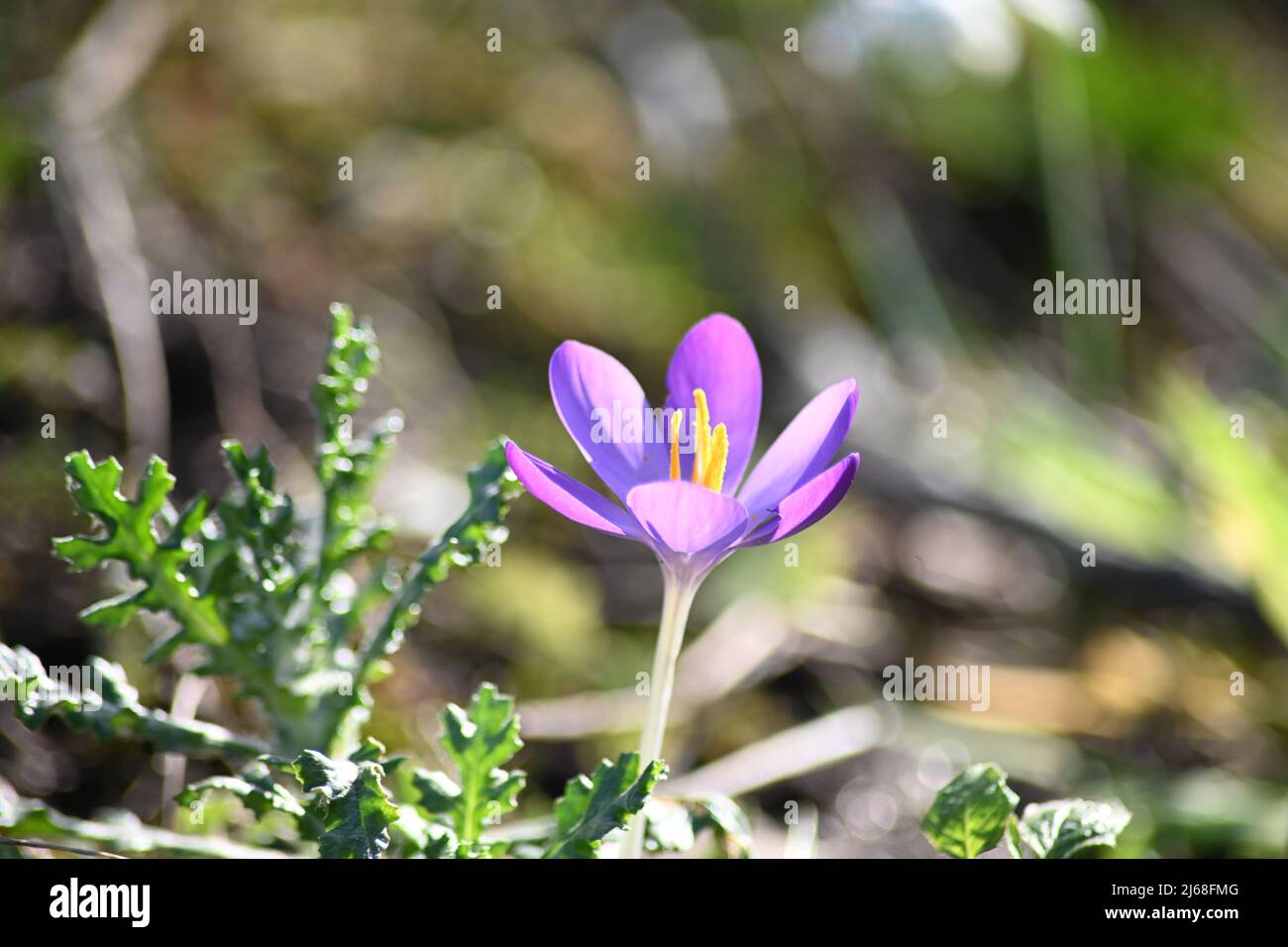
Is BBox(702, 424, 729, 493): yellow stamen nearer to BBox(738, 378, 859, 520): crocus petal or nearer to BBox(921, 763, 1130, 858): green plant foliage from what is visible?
BBox(738, 378, 859, 520): crocus petal

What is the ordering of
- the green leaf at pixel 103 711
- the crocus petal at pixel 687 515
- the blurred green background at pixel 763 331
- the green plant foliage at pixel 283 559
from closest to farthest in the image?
1. the crocus petal at pixel 687 515
2. the green leaf at pixel 103 711
3. the green plant foliage at pixel 283 559
4. the blurred green background at pixel 763 331

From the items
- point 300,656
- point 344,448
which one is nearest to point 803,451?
point 344,448

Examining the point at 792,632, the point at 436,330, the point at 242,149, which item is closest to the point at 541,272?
the point at 436,330

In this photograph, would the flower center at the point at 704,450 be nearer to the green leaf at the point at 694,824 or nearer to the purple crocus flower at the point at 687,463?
the purple crocus flower at the point at 687,463

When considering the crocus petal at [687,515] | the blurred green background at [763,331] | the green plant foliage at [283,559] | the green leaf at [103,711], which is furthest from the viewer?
the blurred green background at [763,331]

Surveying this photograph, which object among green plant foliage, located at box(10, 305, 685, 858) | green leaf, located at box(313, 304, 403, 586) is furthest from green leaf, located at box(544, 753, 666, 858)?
green leaf, located at box(313, 304, 403, 586)

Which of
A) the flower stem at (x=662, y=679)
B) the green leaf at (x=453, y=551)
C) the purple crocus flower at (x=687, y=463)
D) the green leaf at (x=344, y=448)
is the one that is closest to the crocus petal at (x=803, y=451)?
the purple crocus flower at (x=687, y=463)
